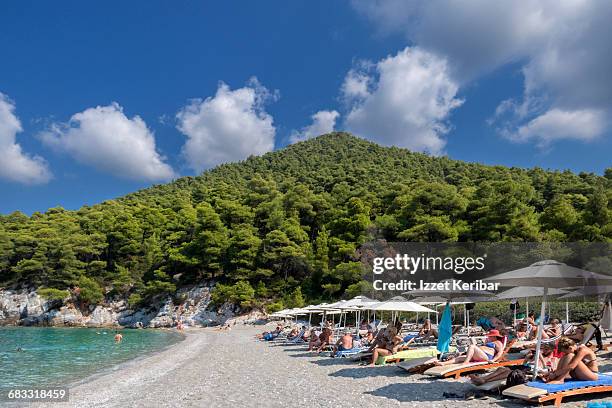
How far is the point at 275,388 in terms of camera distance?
768 cm

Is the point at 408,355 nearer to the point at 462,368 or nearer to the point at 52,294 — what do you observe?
the point at 462,368

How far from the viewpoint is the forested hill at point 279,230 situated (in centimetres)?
3316

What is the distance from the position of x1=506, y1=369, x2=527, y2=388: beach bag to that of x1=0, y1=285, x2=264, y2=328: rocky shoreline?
109 feet

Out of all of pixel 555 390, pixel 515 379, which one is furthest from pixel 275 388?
pixel 555 390

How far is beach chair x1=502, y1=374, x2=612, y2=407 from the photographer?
542cm

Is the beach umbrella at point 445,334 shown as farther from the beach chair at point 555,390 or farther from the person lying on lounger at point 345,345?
the person lying on lounger at point 345,345

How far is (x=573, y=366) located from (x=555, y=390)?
21.4 inches

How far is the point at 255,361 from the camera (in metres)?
12.4

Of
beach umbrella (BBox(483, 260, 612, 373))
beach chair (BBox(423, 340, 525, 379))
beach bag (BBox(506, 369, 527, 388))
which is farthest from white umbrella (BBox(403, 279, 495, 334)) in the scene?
beach bag (BBox(506, 369, 527, 388))

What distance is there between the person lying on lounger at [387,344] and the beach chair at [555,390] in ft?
14.5

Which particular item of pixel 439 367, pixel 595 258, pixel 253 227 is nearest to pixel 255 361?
pixel 439 367

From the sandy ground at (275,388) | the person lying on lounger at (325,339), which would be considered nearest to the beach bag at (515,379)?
the sandy ground at (275,388)

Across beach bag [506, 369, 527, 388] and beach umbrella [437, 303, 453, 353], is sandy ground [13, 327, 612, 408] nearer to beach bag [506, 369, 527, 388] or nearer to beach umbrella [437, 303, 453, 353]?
beach bag [506, 369, 527, 388]

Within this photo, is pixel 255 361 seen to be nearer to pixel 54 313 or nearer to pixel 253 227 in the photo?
pixel 253 227
